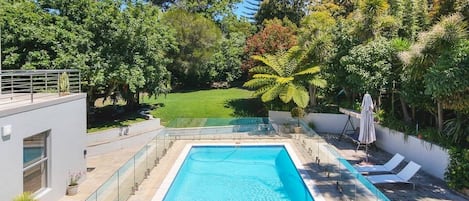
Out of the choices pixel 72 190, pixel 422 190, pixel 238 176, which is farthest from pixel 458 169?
A: pixel 72 190

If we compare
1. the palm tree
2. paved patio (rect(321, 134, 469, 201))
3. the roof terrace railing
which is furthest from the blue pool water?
the palm tree

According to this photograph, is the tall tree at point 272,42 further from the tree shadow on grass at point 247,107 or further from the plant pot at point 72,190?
the plant pot at point 72,190

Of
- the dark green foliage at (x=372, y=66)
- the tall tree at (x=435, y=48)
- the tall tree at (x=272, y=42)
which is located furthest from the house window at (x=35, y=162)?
the tall tree at (x=272, y=42)

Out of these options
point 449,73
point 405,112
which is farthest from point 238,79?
point 449,73

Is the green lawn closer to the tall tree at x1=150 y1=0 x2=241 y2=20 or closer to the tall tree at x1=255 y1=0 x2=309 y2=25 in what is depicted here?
the tall tree at x1=150 y1=0 x2=241 y2=20

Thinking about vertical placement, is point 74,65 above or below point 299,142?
above

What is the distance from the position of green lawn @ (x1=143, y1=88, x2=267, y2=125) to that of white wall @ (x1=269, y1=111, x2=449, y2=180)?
5.73 metres

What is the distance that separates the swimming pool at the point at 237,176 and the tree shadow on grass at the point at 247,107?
25.4 feet

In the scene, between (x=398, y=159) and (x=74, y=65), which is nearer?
(x=398, y=159)

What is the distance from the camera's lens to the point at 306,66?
23.6m

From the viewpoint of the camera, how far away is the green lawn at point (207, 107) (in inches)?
1013

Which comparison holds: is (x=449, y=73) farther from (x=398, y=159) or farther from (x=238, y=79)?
(x=238, y=79)

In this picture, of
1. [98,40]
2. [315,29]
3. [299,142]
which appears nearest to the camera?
[299,142]

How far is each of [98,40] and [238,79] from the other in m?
21.7
